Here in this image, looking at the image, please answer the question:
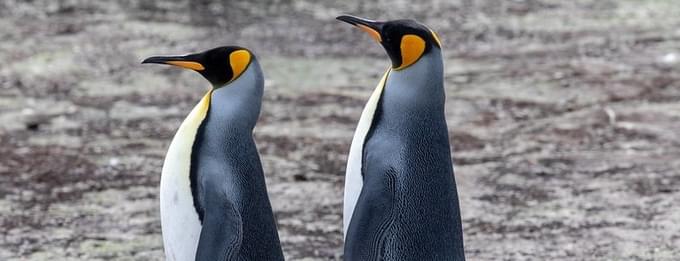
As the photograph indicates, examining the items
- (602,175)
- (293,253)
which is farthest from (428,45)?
(602,175)

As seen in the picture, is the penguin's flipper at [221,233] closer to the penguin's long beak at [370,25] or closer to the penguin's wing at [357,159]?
the penguin's wing at [357,159]

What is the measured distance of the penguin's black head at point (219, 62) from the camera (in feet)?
12.1

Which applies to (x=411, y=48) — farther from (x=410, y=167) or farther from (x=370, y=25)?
(x=410, y=167)

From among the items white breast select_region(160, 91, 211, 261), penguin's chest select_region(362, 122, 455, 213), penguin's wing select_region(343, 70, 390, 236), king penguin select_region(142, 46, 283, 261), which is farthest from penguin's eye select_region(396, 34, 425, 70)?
white breast select_region(160, 91, 211, 261)

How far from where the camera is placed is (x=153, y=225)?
5664 mm

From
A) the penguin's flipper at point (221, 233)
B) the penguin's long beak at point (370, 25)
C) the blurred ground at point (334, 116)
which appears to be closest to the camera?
the penguin's flipper at point (221, 233)

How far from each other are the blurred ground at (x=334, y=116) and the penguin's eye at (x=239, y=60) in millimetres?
1703

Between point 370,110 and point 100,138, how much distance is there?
3.68 metres

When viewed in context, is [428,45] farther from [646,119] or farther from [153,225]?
[646,119]

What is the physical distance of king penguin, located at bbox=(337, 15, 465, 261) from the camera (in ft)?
12.2

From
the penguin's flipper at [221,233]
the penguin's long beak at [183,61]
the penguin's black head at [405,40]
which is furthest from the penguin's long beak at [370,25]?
the penguin's flipper at [221,233]

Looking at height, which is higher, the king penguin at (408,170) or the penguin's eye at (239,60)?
the penguin's eye at (239,60)

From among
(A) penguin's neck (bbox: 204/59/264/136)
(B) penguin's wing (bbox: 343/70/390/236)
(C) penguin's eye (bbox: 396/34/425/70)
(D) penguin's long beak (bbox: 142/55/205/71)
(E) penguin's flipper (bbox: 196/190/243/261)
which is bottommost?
(E) penguin's flipper (bbox: 196/190/243/261)

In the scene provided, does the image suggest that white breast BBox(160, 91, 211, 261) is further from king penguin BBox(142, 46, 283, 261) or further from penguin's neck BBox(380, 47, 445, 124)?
penguin's neck BBox(380, 47, 445, 124)
